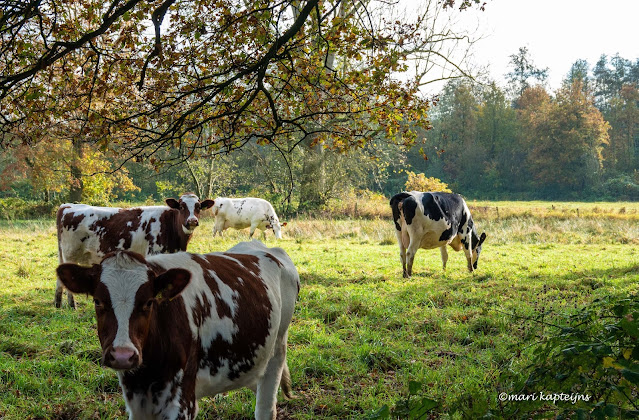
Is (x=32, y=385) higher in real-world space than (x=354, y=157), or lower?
lower

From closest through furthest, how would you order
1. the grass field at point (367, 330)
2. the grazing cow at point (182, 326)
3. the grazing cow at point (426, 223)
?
the grazing cow at point (182, 326), the grass field at point (367, 330), the grazing cow at point (426, 223)

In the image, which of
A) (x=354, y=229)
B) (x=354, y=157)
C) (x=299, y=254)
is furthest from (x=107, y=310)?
(x=354, y=157)

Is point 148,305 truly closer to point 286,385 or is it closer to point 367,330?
point 286,385

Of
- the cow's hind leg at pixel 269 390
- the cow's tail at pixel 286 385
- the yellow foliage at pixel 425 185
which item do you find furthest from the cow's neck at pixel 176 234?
the yellow foliage at pixel 425 185

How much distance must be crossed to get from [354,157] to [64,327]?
23037 millimetres

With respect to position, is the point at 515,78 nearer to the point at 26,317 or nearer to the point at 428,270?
the point at 428,270

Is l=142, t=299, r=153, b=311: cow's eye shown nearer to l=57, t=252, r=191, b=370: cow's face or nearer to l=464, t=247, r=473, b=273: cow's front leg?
l=57, t=252, r=191, b=370: cow's face

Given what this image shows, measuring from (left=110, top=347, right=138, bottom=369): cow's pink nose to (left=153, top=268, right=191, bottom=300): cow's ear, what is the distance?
1.13ft

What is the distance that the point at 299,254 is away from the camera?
14055mm

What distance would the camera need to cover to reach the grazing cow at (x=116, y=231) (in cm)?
849

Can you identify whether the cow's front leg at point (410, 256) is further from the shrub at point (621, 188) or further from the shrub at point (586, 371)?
the shrub at point (621, 188)

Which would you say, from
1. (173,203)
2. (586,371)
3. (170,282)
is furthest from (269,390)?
(173,203)

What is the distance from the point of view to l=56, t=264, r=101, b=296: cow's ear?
8.47 feet

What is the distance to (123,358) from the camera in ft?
7.75
